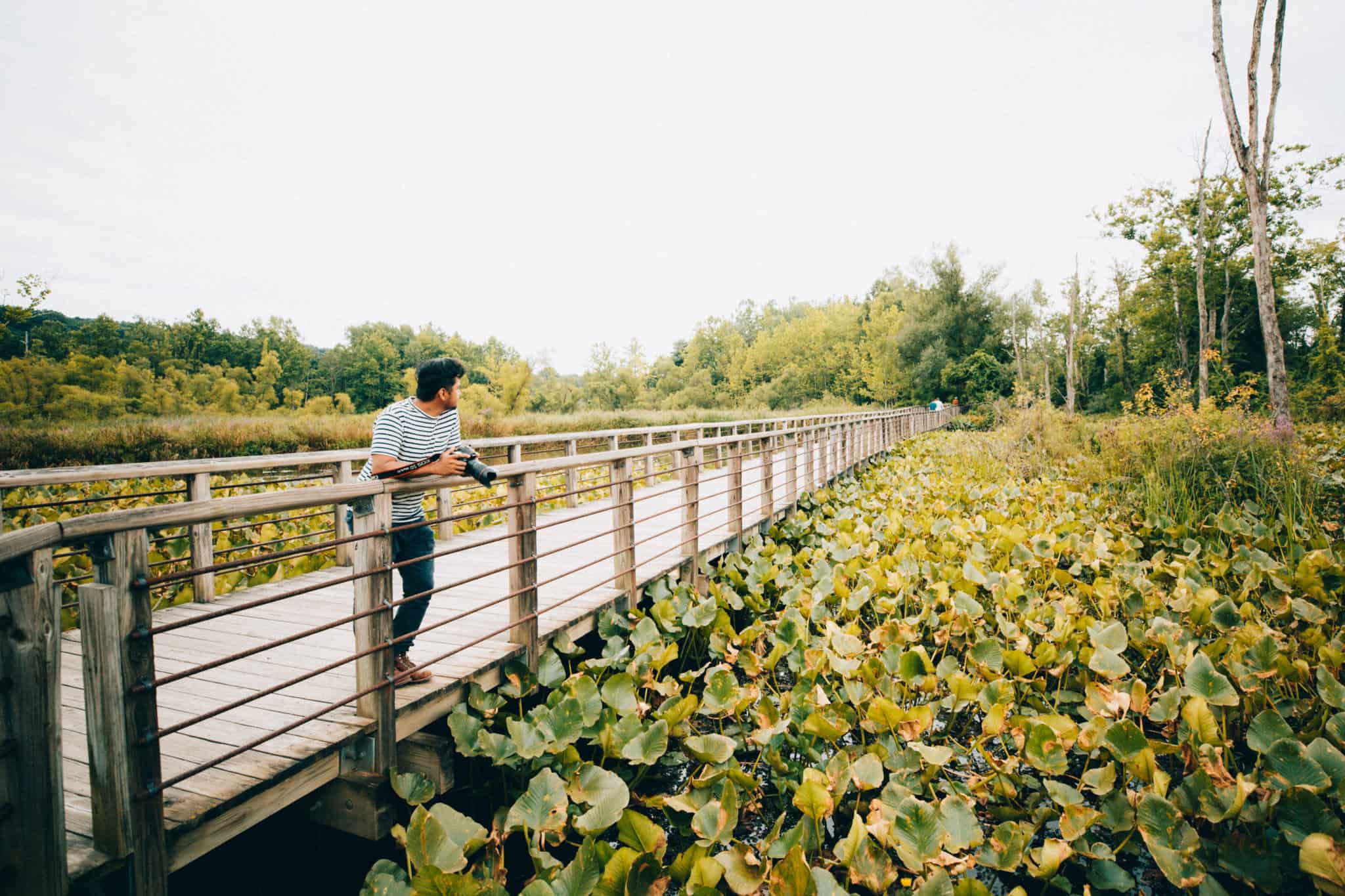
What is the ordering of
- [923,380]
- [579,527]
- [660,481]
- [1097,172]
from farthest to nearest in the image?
[923,380] < [1097,172] < [660,481] < [579,527]

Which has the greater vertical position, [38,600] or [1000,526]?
[38,600]

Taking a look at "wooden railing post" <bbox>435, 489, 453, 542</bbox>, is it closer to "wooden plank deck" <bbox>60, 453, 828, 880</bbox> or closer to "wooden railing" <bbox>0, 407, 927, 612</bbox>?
"wooden railing" <bbox>0, 407, 927, 612</bbox>

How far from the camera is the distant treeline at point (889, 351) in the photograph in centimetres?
2584

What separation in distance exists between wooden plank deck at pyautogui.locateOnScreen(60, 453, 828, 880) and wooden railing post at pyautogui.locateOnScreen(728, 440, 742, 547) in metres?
1.25

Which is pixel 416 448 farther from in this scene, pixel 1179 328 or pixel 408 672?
pixel 1179 328

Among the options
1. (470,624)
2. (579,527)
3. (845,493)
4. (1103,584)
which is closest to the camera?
(470,624)

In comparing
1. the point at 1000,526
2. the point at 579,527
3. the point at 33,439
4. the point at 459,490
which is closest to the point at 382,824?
the point at 579,527

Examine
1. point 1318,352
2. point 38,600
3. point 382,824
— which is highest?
point 1318,352

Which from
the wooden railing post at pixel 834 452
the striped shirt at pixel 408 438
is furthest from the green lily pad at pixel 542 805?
the wooden railing post at pixel 834 452

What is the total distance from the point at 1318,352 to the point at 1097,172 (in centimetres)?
1251

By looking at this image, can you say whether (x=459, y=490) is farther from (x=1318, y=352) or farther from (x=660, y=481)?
(x=1318, y=352)

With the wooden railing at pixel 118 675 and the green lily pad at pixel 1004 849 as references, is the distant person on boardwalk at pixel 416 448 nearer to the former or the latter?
the wooden railing at pixel 118 675

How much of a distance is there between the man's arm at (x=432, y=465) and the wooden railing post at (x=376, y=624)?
0.75 ft

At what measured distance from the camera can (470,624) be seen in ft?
11.3
